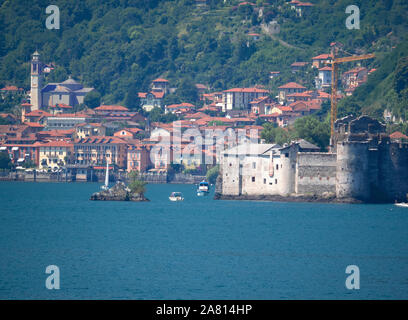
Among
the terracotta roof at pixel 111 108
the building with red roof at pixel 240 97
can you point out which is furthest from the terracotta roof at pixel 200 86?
the terracotta roof at pixel 111 108

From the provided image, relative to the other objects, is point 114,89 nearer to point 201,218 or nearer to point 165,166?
point 165,166

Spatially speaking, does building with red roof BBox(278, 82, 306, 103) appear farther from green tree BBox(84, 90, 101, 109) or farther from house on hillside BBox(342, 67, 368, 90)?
green tree BBox(84, 90, 101, 109)

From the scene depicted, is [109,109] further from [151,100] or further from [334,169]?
[334,169]

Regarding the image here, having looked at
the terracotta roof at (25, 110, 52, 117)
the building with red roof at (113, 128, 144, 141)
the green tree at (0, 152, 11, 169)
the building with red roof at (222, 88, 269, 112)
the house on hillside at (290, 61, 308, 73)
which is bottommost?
the green tree at (0, 152, 11, 169)

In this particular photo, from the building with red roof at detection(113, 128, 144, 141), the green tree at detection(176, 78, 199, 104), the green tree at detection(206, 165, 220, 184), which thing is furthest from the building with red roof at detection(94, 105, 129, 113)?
the green tree at detection(206, 165, 220, 184)

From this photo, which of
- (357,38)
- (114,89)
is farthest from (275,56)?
(114,89)

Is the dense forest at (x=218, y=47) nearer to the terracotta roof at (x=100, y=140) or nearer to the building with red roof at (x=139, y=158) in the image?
the terracotta roof at (x=100, y=140)
